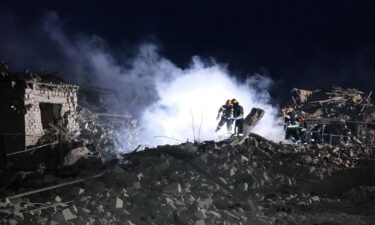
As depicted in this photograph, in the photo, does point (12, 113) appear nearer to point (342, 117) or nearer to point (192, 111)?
point (192, 111)

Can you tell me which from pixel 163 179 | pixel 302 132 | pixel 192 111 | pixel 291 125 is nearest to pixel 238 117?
pixel 291 125

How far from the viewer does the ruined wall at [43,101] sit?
12562mm

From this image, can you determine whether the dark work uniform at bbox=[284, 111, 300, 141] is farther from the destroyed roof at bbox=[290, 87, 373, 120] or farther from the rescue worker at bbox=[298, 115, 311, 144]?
the destroyed roof at bbox=[290, 87, 373, 120]

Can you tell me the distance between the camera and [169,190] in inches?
264

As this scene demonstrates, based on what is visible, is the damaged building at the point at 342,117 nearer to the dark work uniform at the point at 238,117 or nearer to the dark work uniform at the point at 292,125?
the dark work uniform at the point at 292,125

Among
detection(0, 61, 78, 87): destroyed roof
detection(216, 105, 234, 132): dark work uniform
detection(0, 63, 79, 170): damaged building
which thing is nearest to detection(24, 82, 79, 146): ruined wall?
detection(0, 63, 79, 170): damaged building

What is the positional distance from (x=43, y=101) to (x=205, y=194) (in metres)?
8.07

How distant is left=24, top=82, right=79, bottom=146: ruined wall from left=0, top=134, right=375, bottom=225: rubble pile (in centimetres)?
463

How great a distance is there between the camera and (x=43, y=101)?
1330cm

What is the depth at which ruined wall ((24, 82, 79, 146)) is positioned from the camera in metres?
12.6

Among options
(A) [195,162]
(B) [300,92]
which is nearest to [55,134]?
(A) [195,162]

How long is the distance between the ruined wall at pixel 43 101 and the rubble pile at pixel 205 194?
4.63m

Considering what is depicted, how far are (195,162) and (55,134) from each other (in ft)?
18.9

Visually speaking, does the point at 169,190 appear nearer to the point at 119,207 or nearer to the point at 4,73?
the point at 119,207
